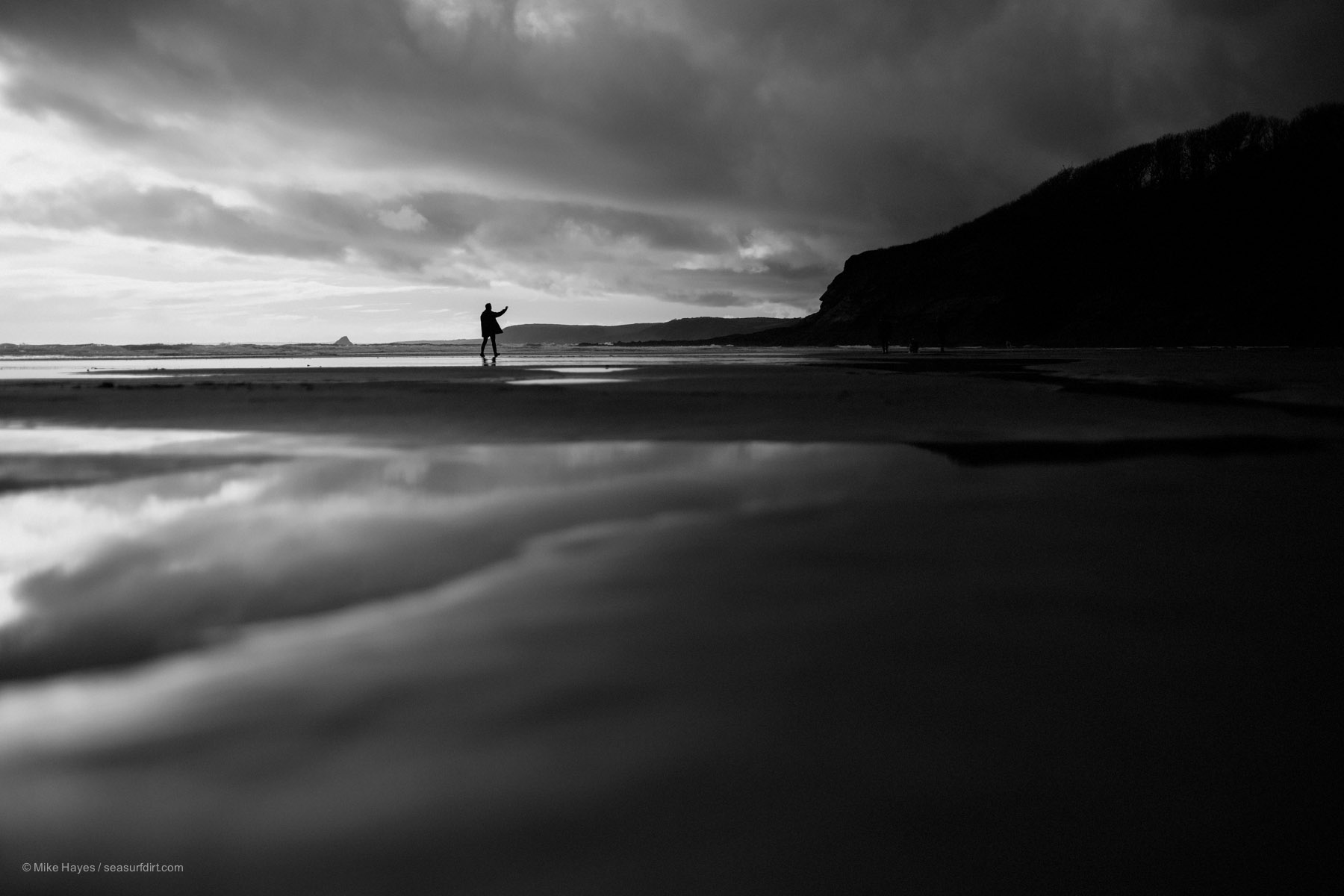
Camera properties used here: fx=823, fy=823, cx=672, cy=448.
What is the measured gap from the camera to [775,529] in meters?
3.54

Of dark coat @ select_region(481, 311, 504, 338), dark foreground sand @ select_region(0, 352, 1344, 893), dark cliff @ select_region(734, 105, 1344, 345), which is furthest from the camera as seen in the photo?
dark cliff @ select_region(734, 105, 1344, 345)

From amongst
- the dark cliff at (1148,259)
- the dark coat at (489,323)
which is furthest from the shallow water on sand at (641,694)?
the dark cliff at (1148,259)

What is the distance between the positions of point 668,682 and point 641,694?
91mm

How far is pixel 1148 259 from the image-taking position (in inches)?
4023

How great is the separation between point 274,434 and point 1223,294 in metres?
107

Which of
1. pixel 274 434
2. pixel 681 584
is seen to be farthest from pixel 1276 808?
pixel 274 434

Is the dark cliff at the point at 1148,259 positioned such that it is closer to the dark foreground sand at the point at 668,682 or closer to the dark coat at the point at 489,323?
the dark coat at the point at 489,323

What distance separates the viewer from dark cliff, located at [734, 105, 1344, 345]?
87562 millimetres

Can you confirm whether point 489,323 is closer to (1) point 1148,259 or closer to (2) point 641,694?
(2) point 641,694

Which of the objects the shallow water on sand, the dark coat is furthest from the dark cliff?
the shallow water on sand

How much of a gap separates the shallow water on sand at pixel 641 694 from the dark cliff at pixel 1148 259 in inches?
3641

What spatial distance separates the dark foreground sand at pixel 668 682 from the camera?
1.33 metres

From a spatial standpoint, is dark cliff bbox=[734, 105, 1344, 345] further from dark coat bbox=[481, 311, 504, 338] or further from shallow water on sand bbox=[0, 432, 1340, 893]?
shallow water on sand bbox=[0, 432, 1340, 893]

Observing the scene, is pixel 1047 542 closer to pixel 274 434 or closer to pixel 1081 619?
pixel 1081 619
